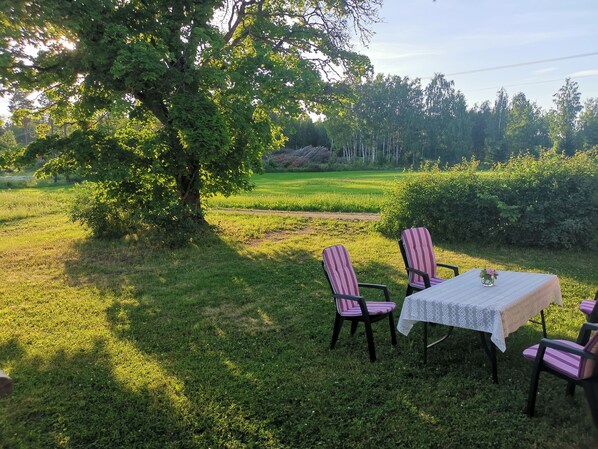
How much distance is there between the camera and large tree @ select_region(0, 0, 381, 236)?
9.33m

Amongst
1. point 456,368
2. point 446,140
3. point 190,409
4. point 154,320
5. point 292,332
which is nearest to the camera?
point 190,409

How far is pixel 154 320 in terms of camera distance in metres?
6.31

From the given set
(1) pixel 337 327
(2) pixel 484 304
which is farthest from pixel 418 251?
(2) pixel 484 304

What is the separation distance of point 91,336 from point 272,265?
4.40 m

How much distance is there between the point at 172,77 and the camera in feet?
34.3

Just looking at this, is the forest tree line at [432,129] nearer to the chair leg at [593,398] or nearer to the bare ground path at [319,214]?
the bare ground path at [319,214]

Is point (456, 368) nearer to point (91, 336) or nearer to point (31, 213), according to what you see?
point (91, 336)

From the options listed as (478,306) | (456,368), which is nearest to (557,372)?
(478,306)

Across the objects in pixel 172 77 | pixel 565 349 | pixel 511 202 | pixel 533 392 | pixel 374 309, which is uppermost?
pixel 172 77

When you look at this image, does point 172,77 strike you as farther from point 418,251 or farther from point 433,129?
point 433,129

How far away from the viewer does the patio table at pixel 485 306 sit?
4012 millimetres

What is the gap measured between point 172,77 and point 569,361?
10.0m

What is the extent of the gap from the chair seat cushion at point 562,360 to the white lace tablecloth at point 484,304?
0.37 m

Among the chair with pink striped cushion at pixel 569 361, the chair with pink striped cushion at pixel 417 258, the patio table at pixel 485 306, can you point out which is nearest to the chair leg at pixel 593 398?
the chair with pink striped cushion at pixel 569 361
